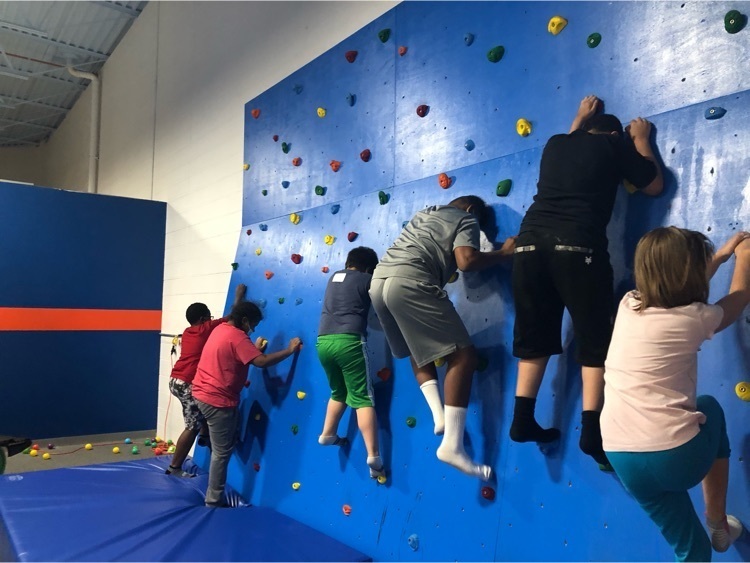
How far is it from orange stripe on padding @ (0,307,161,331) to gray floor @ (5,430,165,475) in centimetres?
108

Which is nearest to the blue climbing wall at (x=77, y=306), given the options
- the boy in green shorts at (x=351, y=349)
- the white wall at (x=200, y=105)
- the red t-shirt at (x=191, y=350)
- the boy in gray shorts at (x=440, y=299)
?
the white wall at (x=200, y=105)

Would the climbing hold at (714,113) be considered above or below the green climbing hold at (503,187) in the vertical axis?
above

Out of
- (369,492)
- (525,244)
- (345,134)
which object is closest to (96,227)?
(345,134)

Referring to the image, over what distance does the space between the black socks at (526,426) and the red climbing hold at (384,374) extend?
0.90 metres

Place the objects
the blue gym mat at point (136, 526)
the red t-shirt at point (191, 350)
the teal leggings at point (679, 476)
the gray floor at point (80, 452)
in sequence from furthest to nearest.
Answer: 1. the gray floor at point (80, 452)
2. the red t-shirt at point (191, 350)
3. the blue gym mat at point (136, 526)
4. the teal leggings at point (679, 476)

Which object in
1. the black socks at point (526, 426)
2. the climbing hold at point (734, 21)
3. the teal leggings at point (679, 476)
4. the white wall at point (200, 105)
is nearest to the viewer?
the teal leggings at point (679, 476)

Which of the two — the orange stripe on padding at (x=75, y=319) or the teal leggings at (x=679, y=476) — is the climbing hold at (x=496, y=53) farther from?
the orange stripe on padding at (x=75, y=319)

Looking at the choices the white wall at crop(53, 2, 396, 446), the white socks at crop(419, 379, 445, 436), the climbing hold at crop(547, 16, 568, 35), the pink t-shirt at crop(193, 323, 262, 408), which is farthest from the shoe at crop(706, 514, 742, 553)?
the white wall at crop(53, 2, 396, 446)

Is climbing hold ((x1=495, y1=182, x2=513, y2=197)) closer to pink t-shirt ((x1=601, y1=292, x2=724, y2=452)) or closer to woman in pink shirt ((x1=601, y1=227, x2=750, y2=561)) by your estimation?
woman in pink shirt ((x1=601, y1=227, x2=750, y2=561))

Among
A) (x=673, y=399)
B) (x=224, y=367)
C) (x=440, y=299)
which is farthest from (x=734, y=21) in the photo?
(x=224, y=367)

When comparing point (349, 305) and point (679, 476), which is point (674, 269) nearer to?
point (679, 476)

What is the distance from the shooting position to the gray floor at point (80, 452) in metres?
4.66

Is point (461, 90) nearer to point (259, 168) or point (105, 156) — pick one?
point (259, 168)

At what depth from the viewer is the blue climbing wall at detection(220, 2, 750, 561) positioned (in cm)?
182
